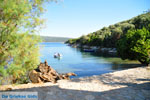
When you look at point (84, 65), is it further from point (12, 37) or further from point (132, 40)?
point (12, 37)

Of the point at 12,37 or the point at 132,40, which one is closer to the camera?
the point at 12,37

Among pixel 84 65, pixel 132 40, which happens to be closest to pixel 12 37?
pixel 132 40

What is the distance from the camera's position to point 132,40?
1895cm

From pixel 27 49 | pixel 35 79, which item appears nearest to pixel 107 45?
pixel 35 79

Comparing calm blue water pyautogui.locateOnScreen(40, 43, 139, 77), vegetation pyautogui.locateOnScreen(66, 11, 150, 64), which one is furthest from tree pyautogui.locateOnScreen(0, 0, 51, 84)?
vegetation pyautogui.locateOnScreen(66, 11, 150, 64)

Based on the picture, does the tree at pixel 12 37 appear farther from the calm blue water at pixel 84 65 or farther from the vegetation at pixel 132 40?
the vegetation at pixel 132 40

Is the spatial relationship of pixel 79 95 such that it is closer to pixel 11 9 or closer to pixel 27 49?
pixel 27 49

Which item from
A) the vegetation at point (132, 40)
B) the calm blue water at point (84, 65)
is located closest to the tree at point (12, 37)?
the calm blue water at point (84, 65)

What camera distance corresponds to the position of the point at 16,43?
143 inches

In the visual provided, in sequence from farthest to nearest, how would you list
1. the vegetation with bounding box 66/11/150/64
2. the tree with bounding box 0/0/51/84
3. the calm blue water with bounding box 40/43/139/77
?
the calm blue water with bounding box 40/43/139/77
the vegetation with bounding box 66/11/150/64
the tree with bounding box 0/0/51/84

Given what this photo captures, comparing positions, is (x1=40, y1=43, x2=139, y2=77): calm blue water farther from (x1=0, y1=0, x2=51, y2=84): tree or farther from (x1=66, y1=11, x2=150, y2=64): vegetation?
(x1=66, y1=11, x2=150, y2=64): vegetation

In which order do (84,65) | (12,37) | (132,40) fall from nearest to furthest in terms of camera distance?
(12,37) < (132,40) < (84,65)

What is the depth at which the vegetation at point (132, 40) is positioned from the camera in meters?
14.3

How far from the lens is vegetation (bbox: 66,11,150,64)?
563 inches
